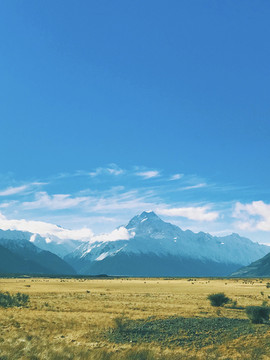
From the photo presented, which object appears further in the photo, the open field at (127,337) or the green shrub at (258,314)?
the green shrub at (258,314)

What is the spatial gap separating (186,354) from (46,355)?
8.88 meters

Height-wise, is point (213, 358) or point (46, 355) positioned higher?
point (46, 355)

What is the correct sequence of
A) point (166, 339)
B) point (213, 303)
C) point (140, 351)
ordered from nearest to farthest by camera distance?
point (140, 351)
point (166, 339)
point (213, 303)

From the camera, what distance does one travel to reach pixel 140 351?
20.3 metres

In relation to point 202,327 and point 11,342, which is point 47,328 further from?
point 202,327

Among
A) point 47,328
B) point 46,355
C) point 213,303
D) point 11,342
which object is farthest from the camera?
point 213,303

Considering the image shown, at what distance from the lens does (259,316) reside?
31.8 m

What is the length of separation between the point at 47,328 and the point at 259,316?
19.8 metres

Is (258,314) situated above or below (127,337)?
above

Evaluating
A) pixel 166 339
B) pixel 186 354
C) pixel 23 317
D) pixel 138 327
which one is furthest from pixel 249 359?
pixel 23 317

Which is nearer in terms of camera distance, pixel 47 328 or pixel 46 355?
pixel 46 355

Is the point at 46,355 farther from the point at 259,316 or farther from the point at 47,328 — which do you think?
the point at 259,316

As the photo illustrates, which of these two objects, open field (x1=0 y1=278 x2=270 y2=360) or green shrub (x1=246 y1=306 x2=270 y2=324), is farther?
green shrub (x1=246 y1=306 x2=270 y2=324)

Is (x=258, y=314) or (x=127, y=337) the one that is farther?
(x=258, y=314)
